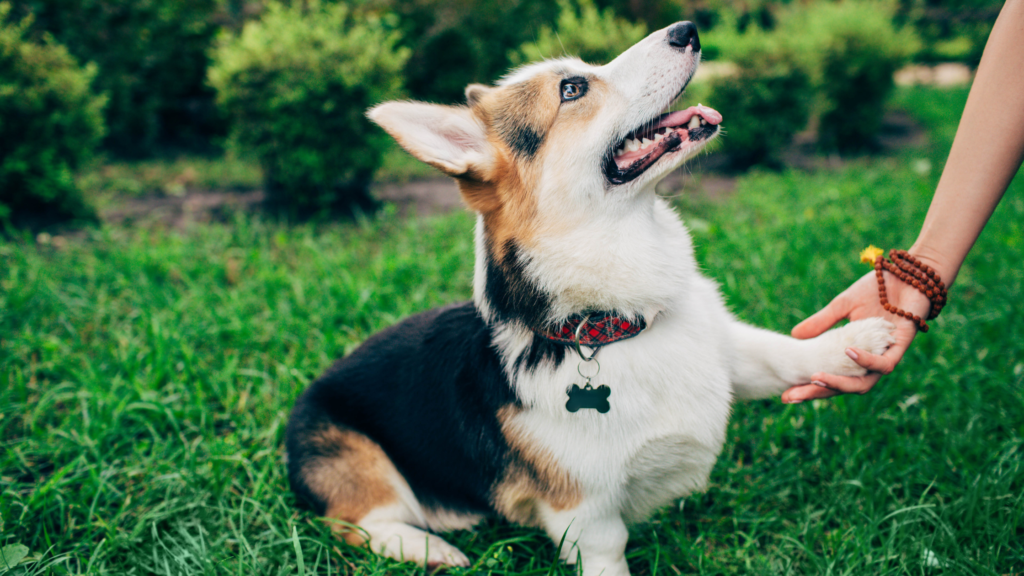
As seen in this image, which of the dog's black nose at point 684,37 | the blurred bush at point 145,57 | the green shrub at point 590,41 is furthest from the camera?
the blurred bush at point 145,57

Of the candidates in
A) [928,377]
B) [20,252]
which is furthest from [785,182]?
[20,252]

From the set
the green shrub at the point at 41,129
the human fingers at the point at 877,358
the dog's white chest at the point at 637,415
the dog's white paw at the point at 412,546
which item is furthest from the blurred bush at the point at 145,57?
the human fingers at the point at 877,358

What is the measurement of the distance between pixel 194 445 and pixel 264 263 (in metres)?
1.91

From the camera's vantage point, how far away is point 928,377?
8.80 feet

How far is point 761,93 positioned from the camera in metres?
6.81

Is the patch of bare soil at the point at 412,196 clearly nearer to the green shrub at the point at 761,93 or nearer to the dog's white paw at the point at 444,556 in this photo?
the green shrub at the point at 761,93

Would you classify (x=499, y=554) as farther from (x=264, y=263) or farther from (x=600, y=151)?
(x=264, y=263)

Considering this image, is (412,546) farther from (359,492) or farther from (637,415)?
(637,415)

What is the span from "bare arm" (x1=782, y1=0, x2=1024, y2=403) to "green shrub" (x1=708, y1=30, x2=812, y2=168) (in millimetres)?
5400

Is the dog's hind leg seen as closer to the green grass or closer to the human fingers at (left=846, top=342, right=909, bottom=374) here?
the green grass

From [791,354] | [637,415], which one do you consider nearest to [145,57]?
[637,415]

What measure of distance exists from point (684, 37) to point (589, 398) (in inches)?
51.2

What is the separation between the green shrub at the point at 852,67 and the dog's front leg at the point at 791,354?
23.9ft

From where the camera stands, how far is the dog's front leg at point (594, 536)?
187cm
